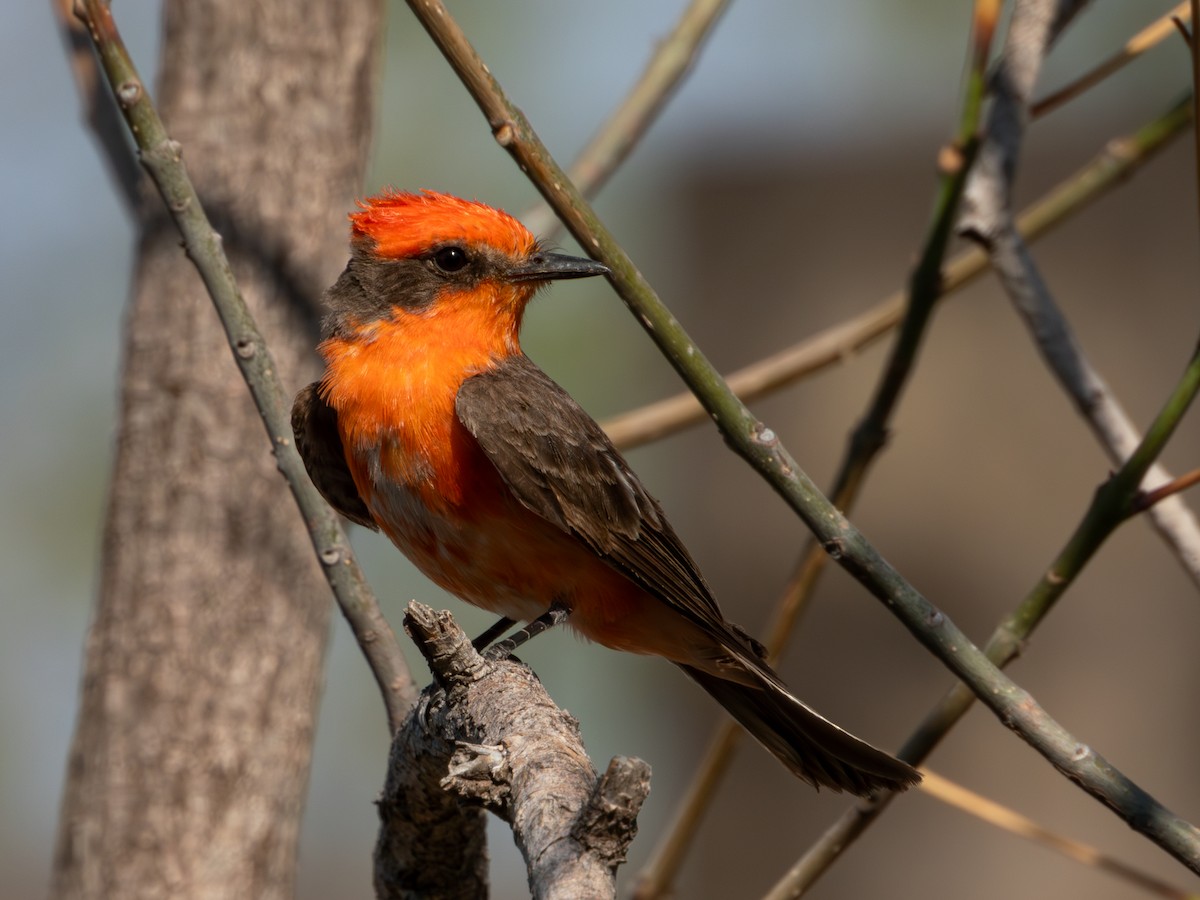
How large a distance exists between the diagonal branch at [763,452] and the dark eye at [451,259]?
5.30 feet

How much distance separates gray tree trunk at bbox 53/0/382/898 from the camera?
4.27 m

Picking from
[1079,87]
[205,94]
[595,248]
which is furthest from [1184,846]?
[205,94]

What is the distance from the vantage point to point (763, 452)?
2.56 meters

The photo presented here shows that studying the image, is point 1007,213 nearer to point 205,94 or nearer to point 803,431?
point 205,94

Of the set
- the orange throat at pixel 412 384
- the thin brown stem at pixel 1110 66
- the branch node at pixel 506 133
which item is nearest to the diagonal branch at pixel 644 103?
the orange throat at pixel 412 384

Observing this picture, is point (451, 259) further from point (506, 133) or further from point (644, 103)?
point (506, 133)

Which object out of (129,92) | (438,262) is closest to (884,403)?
(438,262)

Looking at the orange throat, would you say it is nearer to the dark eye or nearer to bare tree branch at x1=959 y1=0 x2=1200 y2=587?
the dark eye

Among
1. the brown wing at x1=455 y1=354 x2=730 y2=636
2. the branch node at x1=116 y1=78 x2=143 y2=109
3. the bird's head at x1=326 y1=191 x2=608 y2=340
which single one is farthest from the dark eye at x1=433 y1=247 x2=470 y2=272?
the branch node at x1=116 y1=78 x2=143 y2=109

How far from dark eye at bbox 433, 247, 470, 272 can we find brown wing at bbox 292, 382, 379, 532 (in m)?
0.51

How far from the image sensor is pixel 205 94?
4621 mm

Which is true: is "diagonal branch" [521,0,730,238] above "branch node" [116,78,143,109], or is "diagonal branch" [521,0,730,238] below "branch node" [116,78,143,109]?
above

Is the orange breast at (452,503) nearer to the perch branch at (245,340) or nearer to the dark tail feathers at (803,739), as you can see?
the dark tail feathers at (803,739)

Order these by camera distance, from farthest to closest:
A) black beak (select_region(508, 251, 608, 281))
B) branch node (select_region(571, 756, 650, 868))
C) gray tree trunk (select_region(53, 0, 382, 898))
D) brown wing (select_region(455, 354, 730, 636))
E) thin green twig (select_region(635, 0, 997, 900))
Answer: gray tree trunk (select_region(53, 0, 382, 898)), black beak (select_region(508, 251, 608, 281)), brown wing (select_region(455, 354, 730, 636)), thin green twig (select_region(635, 0, 997, 900)), branch node (select_region(571, 756, 650, 868))
